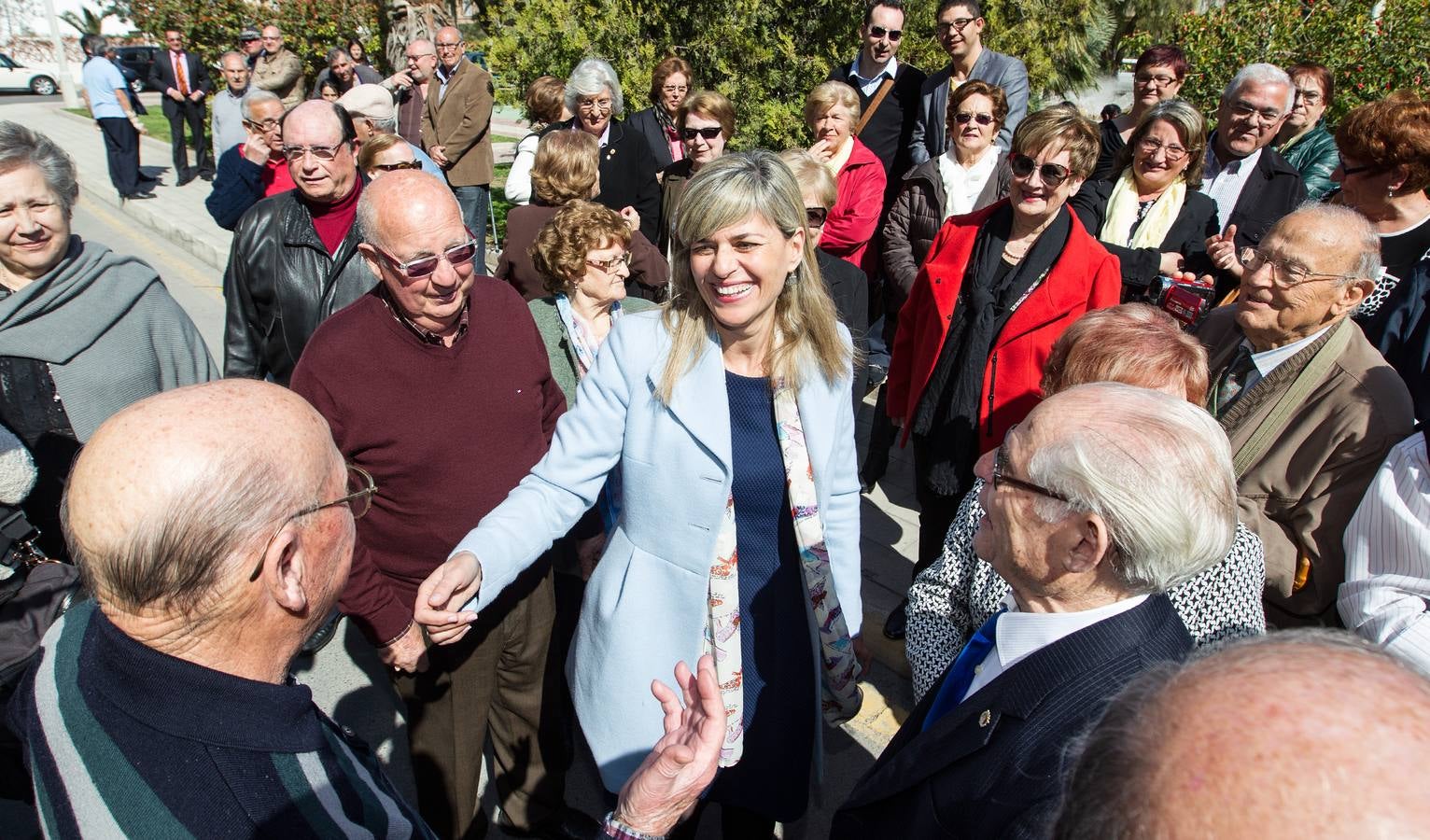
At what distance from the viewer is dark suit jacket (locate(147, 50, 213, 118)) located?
1231 centimetres

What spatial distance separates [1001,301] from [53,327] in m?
2.97

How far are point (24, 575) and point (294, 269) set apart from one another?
1.44 m

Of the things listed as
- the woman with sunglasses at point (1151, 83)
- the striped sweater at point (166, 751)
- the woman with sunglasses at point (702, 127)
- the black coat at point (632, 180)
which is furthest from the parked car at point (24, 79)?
the striped sweater at point (166, 751)

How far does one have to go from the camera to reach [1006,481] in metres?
1.52

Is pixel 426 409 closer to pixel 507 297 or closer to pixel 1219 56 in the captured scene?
pixel 507 297

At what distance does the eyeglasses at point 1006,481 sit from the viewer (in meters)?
1.44

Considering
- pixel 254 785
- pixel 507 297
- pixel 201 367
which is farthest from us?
pixel 201 367

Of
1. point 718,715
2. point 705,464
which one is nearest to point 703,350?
point 705,464

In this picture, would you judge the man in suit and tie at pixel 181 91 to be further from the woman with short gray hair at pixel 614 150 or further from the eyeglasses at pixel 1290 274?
the eyeglasses at pixel 1290 274

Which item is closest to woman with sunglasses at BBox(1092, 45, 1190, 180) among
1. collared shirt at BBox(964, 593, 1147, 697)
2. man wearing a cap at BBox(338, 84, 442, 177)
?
man wearing a cap at BBox(338, 84, 442, 177)

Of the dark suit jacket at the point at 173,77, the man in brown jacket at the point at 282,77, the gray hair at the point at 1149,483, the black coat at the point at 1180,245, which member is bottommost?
the dark suit jacket at the point at 173,77

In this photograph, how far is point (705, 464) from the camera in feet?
6.53

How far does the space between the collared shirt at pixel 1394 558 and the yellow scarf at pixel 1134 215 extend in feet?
6.24

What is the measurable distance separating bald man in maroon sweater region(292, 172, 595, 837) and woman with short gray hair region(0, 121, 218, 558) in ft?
2.56
